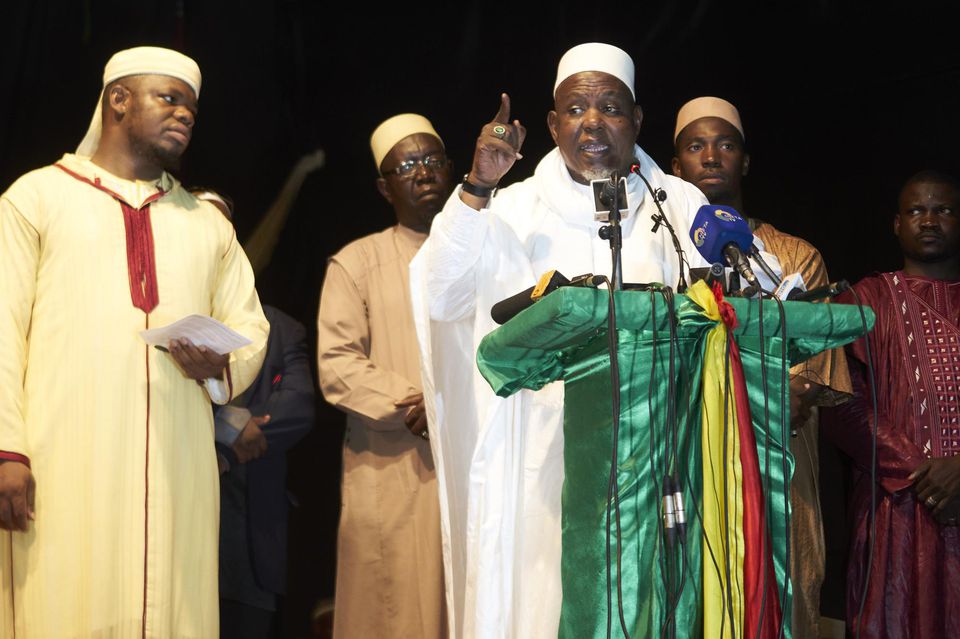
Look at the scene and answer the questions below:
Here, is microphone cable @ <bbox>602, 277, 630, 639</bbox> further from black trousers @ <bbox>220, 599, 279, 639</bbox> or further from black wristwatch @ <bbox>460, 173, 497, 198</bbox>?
black trousers @ <bbox>220, 599, 279, 639</bbox>

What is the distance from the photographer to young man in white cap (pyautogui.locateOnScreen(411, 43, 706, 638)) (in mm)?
3537

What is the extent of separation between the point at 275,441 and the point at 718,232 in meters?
2.84

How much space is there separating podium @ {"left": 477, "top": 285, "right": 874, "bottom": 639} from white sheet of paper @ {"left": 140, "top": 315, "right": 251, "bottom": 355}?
1059 millimetres

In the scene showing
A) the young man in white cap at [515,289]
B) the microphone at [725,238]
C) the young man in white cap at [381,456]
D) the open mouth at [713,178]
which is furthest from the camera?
the open mouth at [713,178]

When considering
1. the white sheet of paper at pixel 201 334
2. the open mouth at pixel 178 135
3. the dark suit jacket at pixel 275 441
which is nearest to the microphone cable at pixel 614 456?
the white sheet of paper at pixel 201 334

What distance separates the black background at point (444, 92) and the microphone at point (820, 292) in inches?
131

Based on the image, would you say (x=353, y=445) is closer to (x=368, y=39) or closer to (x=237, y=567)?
(x=237, y=567)

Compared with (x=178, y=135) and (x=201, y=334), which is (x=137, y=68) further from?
(x=201, y=334)

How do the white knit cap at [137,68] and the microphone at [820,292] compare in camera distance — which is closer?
the microphone at [820,292]

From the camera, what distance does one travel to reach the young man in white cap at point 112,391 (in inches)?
146

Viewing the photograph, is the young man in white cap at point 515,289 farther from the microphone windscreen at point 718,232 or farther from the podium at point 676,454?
the microphone windscreen at point 718,232

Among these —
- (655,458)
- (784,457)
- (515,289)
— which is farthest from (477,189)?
(784,457)

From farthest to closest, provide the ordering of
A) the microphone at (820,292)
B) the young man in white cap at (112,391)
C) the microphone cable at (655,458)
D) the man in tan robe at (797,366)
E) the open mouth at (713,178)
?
the open mouth at (713,178) < the man in tan robe at (797,366) < the young man in white cap at (112,391) < the microphone cable at (655,458) < the microphone at (820,292)

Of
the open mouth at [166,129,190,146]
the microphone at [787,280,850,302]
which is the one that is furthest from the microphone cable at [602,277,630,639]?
the open mouth at [166,129,190,146]
